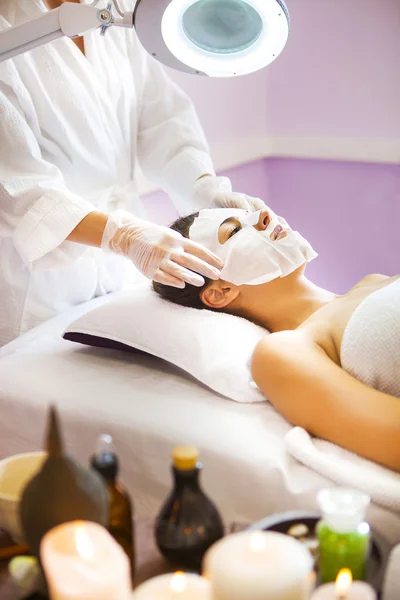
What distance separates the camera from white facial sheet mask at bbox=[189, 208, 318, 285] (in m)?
1.46

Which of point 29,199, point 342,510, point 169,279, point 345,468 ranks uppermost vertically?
point 29,199

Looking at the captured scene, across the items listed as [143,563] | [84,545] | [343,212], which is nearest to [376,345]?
[143,563]

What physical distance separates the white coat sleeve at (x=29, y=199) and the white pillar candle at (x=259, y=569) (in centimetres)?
92

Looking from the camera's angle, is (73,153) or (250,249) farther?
(73,153)

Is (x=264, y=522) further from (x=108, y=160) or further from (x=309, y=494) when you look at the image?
(x=108, y=160)

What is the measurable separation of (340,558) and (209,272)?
677 millimetres

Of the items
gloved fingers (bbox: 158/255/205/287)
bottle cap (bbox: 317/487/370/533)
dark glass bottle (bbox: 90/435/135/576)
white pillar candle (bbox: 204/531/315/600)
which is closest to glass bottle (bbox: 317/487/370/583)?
bottle cap (bbox: 317/487/370/533)

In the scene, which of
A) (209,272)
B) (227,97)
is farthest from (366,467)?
(227,97)

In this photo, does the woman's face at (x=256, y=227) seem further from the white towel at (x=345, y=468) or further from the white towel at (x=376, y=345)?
the white towel at (x=345, y=468)

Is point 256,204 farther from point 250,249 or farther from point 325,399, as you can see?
point 325,399

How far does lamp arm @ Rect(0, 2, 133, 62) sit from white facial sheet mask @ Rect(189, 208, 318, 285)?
20.4 inches

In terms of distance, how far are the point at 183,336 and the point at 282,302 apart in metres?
0.29

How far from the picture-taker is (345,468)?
1078mm

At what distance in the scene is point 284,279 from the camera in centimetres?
156
